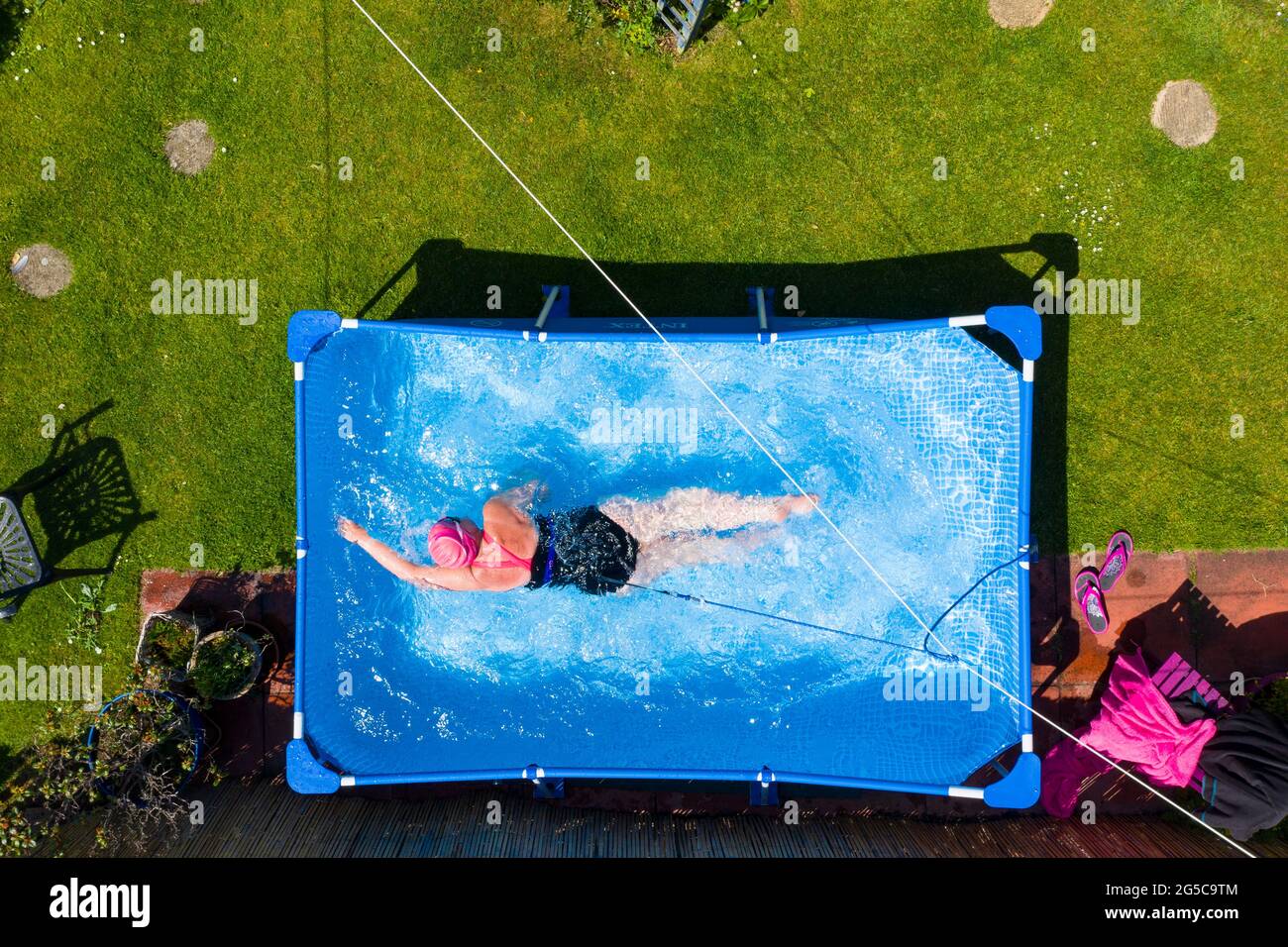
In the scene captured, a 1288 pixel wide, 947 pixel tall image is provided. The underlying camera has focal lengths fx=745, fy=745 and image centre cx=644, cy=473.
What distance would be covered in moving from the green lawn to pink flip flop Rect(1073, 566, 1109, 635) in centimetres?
45

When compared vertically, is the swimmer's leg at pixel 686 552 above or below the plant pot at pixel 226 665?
above

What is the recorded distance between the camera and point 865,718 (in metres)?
7.01

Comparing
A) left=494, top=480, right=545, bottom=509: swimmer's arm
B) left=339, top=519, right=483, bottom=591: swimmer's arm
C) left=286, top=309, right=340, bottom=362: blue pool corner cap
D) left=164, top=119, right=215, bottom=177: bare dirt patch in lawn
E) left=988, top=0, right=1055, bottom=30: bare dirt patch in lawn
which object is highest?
left=988, top=0, right=1055, bottom=30: bare dirt patch in lawn

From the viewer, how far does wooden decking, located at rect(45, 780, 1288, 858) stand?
699 centimetres

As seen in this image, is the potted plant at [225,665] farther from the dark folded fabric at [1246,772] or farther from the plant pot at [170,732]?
the dark folded fabric at [1246,772]

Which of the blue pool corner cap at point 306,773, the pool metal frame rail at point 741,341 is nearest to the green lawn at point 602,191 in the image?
the pool metal frame rail at point 741,341

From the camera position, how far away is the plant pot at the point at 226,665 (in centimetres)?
712

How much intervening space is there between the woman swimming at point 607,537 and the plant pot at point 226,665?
5.08 ft

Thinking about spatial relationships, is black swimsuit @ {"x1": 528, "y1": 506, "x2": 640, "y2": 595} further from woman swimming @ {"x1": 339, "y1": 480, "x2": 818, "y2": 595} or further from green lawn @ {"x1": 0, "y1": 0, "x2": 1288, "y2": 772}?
green lawn @ {"x1": 0, "y1": 0, "x2": 1288, "y2": 772}

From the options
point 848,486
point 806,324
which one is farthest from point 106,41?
point 848,486

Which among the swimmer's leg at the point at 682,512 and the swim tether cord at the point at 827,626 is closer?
the swim tether cord at the point at 827,626

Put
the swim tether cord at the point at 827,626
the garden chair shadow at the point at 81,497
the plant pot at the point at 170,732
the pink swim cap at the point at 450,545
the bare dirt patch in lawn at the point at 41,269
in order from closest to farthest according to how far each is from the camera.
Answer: the pink swim cap at the point at 450,545
the swim tether cord at the point at 827,626
the plant pot at the point at 170,732
the garden chair shadow at the point at 81,497
the bare dirt patch in lawn at the point at 41,269

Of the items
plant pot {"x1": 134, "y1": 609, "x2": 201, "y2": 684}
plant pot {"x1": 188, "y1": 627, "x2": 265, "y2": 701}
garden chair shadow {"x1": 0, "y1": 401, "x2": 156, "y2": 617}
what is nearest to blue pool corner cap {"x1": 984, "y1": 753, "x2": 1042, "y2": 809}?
plant pot {"x1": 188, "y1": 627, "x2": 265, "y2": 701}

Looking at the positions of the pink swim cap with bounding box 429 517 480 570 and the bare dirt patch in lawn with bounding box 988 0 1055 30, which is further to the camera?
the bare dirt patch in lawn with bounding box 988 0 1055 30
